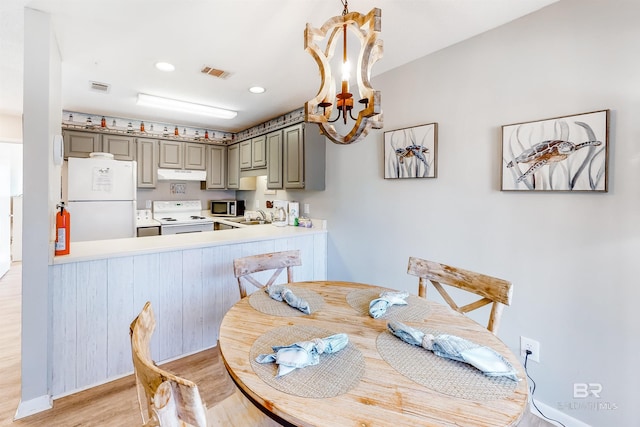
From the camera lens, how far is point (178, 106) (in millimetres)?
3131

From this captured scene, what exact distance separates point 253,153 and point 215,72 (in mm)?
1451

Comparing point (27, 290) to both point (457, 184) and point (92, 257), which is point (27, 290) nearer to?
point (92, 257)

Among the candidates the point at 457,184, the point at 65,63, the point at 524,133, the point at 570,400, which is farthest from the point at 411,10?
the point at 65,63

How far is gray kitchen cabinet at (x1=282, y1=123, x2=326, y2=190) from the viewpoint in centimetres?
301

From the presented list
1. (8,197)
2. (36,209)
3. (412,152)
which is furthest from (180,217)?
(412,152)

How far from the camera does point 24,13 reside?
5.46 ft

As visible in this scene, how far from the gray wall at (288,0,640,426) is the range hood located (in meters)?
3.19

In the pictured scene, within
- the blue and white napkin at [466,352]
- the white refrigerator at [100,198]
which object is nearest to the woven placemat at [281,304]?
the blue and white napkin at [466,352]

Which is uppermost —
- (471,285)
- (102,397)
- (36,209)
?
(36,209)

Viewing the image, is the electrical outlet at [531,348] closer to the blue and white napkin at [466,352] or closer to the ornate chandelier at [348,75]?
the blue and white napkin at [466,352]

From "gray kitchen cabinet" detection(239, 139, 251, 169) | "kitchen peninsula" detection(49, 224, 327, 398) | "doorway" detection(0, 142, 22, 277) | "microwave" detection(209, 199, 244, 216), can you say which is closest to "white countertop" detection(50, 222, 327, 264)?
"kitchen peninsula" detection(49, 224, 327, 398)

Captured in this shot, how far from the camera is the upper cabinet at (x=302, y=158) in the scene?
9.89ft

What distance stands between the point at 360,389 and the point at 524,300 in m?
1.50

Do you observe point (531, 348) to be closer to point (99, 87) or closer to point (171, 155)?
point (99, 87)
